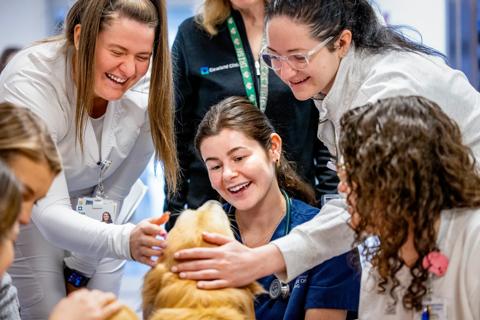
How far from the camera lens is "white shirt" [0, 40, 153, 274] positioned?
211 cm

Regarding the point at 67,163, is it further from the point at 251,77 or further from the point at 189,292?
the point at 189,292

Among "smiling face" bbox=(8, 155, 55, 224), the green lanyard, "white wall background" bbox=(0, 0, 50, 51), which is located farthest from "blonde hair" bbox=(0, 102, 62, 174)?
"white wall background" bbox=(0, 0, 50, 51)

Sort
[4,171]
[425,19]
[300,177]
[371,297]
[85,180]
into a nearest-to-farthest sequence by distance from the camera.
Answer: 1. [4,171]
2. [371,297]
3. [85,180]
4. [300,177]
5. [425,19]

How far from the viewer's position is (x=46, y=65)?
2.32 m

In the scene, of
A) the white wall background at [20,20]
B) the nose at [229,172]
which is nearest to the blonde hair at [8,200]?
the nose at [229,172]

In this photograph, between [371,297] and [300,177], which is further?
[300,177]

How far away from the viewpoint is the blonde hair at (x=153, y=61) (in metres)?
2.26

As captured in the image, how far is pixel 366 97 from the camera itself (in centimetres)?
194

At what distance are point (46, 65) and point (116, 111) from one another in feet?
0.95

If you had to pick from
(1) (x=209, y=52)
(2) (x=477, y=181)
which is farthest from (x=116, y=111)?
(2) (x=477, y=181)

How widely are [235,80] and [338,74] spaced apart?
771mm

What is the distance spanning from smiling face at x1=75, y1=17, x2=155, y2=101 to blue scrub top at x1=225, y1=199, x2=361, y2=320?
737 millimetres

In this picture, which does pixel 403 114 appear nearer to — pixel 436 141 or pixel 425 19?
pixel 436 141

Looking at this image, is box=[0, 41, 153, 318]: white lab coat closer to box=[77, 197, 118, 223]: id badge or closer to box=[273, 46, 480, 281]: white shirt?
box=[77, 197, 118, 223]: id badge
